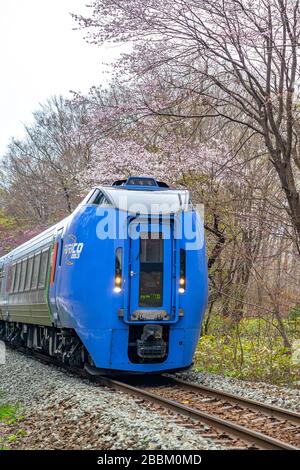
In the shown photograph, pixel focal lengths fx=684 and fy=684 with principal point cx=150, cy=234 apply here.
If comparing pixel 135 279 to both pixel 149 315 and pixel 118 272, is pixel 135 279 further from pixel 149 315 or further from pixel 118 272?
pixel 149 315

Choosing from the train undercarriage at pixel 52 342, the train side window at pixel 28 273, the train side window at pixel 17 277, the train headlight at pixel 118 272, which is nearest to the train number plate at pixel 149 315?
the train headlight at pixel 118 272

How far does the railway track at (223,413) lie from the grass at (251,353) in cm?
171

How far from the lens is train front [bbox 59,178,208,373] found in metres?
10.2

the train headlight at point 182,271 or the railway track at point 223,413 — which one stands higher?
the train headlight at point 182,271

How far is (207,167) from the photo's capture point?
16.8 metres

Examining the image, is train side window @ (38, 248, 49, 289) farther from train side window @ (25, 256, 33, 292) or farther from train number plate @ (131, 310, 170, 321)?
train number plate @ (131, 310, 170, 321)

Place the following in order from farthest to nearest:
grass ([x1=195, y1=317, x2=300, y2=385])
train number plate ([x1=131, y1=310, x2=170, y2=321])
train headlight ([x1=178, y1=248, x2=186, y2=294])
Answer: grass ([x1=195, y1=317, x2=300, y2=385]) < train headlight ([x1=178, y1=248, x2=186, y2=294]) < train number plate ([x1=131, y1=310, x2=170, y2=321])

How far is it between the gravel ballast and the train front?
2.74 ft

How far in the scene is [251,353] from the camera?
1340 cm

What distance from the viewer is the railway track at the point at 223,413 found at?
6508mm

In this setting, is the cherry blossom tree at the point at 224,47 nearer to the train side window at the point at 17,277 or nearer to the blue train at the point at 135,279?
the blue train at the point at 135,279

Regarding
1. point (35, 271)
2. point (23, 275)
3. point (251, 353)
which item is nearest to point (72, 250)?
point (35, 271)

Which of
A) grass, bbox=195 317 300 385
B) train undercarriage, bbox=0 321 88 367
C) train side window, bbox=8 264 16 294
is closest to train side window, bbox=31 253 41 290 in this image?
train undercarriage, bbox=0 321 88 367

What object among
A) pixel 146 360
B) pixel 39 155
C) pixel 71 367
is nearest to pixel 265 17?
pixel 146 360
